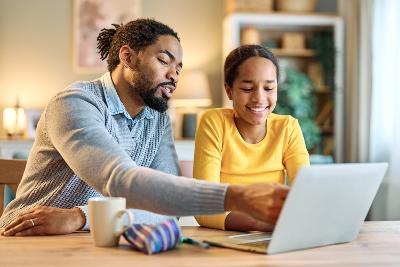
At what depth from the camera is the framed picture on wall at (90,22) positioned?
5.43 metres

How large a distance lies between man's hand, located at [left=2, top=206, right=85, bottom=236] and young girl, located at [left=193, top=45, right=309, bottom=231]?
0.38 metres

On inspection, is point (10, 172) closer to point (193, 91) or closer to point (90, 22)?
point (193, 91)

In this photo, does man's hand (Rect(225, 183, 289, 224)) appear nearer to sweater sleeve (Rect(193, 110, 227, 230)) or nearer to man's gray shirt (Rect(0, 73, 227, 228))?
man's gray shirt (Rect(0, 73, 227, 228))

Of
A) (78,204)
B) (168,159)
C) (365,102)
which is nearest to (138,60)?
(168,159)

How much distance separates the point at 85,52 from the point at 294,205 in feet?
14.7

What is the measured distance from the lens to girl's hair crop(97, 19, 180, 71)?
6.03 ft

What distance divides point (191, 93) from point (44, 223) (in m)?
3.68

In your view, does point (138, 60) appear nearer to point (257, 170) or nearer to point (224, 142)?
point (224, 142)

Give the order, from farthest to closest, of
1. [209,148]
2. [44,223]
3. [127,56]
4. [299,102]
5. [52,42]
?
1. [52,42]
2. [299,102]
3. [127,56]
4. [209,148]
5. [44,223]

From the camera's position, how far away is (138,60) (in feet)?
6.06

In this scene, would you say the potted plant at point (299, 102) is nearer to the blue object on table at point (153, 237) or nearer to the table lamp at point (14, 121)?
the table lamp at point (14, 121)

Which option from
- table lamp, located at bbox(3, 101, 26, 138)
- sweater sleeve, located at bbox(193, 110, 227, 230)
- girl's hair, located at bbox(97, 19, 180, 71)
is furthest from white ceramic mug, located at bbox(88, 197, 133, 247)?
table lamp, located at bbox(3, 101, 26, 138)

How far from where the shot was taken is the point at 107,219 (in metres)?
1.28

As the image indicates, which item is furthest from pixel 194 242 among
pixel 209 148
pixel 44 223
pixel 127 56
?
pixel 127 56
